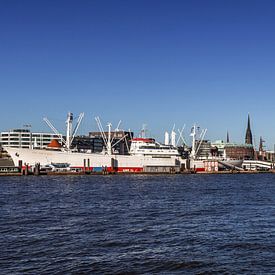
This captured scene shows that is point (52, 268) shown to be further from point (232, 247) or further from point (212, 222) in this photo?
point (212, 222)

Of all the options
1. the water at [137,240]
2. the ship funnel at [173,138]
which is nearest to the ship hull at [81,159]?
the ship funnel at [173,138]

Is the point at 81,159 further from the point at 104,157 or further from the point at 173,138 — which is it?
the point at 173,138

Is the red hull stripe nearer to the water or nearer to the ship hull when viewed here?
the ship hull

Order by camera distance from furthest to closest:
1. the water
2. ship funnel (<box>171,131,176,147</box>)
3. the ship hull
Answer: ship funnel (<box>171,131,176,147</box>)
the ship hull
the water

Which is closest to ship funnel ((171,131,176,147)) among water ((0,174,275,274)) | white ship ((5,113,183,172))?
white ship ((5,113,183,172))

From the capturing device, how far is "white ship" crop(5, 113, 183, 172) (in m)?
144

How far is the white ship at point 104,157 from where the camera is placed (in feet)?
474

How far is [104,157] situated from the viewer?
14775 cm

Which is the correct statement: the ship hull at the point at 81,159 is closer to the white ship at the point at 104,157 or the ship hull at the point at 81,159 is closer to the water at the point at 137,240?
the white ship at the point at 104,157

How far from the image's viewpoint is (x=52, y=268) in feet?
68.7

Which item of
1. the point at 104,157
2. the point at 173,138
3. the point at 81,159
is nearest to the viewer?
the point at 81,159

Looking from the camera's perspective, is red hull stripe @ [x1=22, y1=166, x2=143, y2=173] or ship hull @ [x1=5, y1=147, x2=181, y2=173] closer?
ship hull @ [x1=5, y1=147, x2=181, y2=173]

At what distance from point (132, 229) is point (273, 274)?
13.0m

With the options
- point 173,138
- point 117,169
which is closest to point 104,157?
point 117,169
